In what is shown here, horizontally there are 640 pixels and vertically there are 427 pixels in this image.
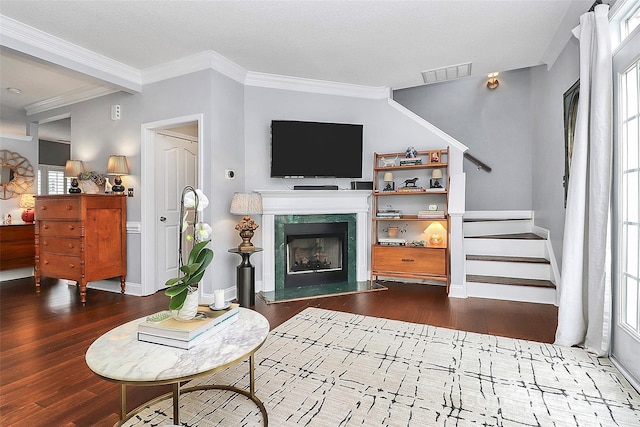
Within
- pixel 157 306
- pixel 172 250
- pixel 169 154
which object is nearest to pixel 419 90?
pixel 169 154

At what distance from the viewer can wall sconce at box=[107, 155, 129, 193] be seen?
3.74 m

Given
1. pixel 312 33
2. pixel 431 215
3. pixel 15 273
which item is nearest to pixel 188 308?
pixel 312 33

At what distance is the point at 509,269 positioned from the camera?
12.0ft

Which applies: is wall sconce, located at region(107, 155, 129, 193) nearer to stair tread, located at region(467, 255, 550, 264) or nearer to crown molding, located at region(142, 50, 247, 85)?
crown molding, located at region(142, 50, 247, 85)

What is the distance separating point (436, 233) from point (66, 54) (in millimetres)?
4459

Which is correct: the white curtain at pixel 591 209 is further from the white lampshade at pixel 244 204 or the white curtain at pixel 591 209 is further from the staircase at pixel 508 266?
the white lampshade at pixel 244 204

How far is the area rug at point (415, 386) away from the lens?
61.3 inches

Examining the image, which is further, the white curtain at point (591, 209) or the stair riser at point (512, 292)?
the stair riser at point (512, 292)

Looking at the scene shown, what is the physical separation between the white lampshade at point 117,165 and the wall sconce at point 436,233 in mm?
3791

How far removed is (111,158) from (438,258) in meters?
4.01

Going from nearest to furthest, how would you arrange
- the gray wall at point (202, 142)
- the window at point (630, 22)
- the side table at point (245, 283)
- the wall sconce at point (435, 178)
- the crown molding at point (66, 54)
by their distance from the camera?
the window at point (630, 22)
the crown molding at point (66, 54)
the side table at point (245, 283)
the gray wall at point (202, 142)
the wall sconce at point (435, 178)

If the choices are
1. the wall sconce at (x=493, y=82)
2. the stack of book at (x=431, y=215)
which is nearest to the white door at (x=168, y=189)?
the stack of book at (x=431, y=215)

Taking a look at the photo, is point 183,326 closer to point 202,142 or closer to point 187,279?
point 187,279

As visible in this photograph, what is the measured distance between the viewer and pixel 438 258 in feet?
12.2
